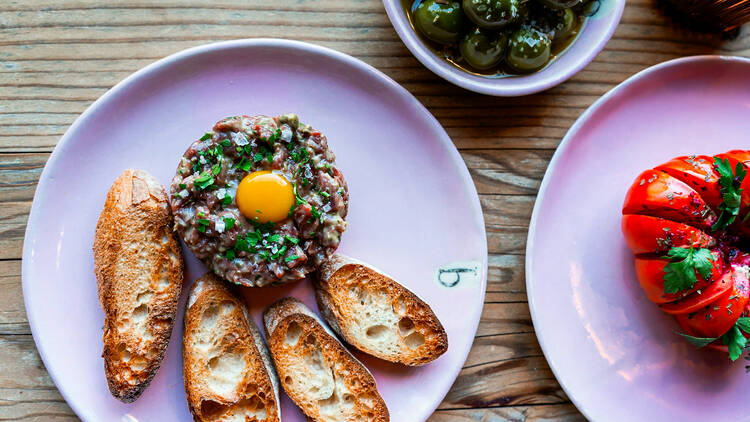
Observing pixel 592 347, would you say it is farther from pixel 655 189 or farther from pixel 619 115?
pixel 619 115

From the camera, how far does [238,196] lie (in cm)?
269

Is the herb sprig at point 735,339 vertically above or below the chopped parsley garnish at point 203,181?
below

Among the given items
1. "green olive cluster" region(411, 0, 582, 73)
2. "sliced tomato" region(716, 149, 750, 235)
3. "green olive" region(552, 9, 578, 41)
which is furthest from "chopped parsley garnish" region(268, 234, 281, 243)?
"sliced tomato" region(716, 149, 750, 235)

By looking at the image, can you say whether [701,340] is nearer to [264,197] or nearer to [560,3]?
[560,3]

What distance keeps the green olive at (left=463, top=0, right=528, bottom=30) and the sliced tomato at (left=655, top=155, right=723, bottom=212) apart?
3.58 ft

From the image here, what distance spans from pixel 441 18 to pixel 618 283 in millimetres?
1688

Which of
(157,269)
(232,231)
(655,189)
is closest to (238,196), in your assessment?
(232,231)

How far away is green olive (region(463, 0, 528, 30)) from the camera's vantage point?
269cm

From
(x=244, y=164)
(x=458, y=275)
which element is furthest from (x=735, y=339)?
(x=244, y=164)

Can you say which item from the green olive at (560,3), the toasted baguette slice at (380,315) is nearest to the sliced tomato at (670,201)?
the green olive at (560,3)

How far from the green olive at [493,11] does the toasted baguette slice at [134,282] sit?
1704mm

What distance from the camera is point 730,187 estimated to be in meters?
2.79

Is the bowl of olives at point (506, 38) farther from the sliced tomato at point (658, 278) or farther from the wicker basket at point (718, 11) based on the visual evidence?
the sliced tomato at point (658, 278)

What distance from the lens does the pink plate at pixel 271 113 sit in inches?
114
